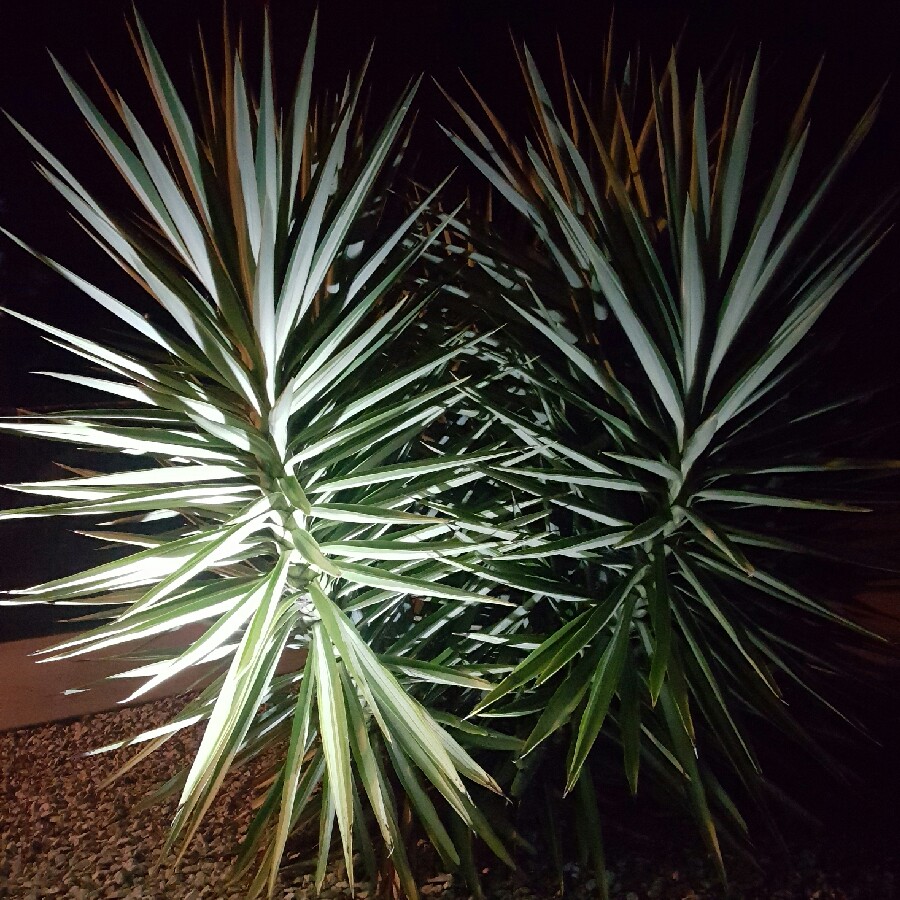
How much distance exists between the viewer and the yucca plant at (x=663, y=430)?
46.8 inches

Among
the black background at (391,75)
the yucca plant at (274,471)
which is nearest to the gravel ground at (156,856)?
the yucca plant at (274,471)

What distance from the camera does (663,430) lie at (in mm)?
1278

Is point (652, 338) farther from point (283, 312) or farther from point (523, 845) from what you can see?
point (523, 845)

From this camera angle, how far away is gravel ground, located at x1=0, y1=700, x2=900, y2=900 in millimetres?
1331

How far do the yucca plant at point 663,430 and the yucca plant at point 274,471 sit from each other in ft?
0.56

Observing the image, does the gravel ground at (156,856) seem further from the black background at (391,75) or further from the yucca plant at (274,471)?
the black background at (391,75)

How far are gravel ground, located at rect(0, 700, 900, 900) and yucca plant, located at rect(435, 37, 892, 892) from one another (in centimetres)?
14

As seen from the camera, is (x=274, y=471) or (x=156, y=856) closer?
(x=274, y=471)

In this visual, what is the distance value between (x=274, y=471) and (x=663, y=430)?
2.12 ft

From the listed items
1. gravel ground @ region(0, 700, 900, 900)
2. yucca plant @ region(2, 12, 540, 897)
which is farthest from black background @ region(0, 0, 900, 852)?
yucca plant @ region(2, 12, 540, 897)

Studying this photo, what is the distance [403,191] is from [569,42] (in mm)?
653

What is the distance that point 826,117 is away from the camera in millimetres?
1904

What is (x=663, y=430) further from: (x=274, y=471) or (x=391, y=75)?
(x=391, y=75)

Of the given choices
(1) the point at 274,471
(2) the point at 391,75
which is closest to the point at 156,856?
(1) the point at 274,471
